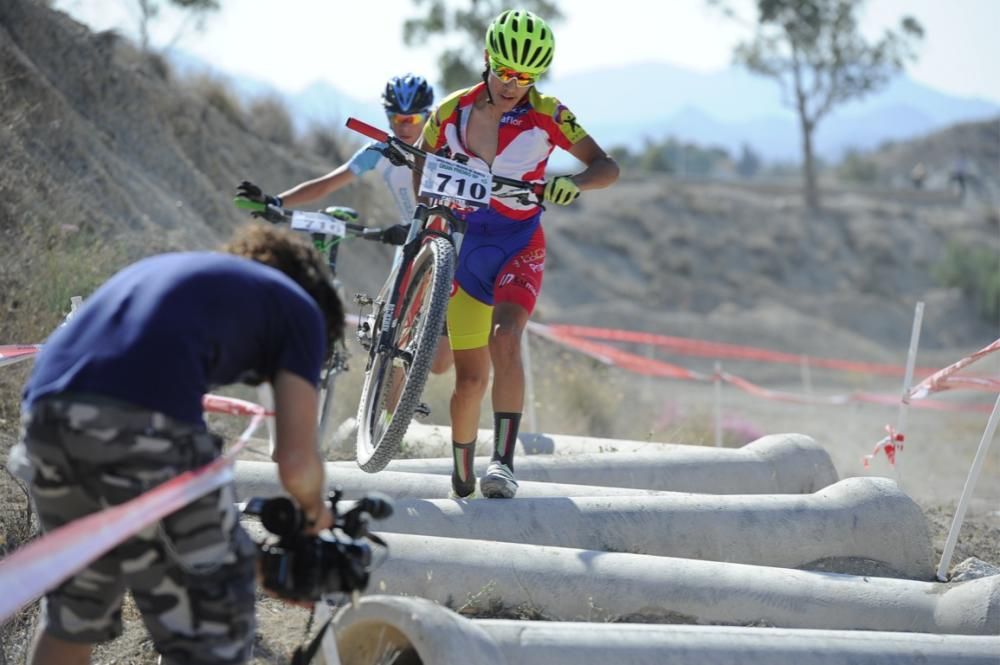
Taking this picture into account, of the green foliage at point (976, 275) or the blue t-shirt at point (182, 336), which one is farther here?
the green foliage at point (976, 275)

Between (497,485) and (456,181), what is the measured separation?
1.44 meters

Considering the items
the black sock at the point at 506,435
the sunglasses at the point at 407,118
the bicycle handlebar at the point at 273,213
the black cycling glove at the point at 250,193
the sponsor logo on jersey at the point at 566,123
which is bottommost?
the black sock at the point at 506,435

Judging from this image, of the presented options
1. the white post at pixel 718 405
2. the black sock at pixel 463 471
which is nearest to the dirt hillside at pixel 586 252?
the white post at pixel 718 405

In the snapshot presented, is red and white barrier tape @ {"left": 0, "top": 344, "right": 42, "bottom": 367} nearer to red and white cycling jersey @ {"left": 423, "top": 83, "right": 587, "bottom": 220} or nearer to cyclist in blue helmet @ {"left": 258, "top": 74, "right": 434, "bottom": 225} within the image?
red and white cycling jersey @ {"left": 423, "top": 83, "right": 587, "bottom": 220}

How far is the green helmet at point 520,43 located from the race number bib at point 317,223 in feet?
4.31

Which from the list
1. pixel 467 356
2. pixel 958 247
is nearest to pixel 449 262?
pixel 467 356

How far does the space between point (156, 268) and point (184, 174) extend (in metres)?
13.0

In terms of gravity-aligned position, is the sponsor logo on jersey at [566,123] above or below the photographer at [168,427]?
above

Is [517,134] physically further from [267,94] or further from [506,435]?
[267,94]

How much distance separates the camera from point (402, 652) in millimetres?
4227

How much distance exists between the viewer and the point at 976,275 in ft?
117

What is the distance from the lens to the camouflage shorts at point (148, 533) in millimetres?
3029

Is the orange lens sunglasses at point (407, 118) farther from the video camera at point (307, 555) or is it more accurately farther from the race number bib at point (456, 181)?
the video camera at point (307, 555)

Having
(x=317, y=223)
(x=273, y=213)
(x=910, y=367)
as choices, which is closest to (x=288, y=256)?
(x=273, y=213)
